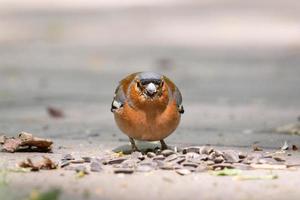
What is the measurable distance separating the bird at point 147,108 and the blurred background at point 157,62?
1.02 meters

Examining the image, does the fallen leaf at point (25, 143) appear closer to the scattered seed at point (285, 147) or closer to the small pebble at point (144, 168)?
the small pebble at point (144, 168)

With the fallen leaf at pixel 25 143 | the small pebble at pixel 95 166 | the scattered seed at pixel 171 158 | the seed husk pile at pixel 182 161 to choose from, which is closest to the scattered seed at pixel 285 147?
the seed husk pile at pixel 182 161

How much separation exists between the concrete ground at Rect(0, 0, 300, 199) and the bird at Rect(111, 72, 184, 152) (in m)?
0.51

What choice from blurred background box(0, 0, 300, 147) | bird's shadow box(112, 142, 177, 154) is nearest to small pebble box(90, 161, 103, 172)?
bird's shadow box(112, 142, 177, 154)

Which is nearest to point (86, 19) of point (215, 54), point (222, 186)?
point (215, 54)

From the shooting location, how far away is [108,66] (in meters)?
11.3

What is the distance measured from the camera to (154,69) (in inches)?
424

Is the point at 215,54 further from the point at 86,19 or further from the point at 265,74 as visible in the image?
the point at 86,19

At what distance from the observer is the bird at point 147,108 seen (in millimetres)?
5059

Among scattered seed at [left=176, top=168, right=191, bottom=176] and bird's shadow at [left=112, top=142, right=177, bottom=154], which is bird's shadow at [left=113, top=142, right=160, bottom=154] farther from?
scattered seed at [left=176, top=168, right=191, bottom=176]

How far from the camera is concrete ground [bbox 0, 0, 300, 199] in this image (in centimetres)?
445

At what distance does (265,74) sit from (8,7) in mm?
8270

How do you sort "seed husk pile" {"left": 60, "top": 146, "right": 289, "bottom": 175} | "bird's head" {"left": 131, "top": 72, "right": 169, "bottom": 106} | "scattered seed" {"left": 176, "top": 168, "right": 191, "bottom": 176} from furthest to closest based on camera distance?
1. "bird's head" {"left": 131, "top": 72, "right": 169, "bottom": 106}
2. "seed husk pile" {"left": 60, "top": 146, "right": 289, "bottom": 175}
3. "scattered seed" {"left": 176, "top": 168, "right": 191, "bottom": 176}

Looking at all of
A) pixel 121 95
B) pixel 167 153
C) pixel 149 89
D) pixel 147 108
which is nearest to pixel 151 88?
pixel 149 89
